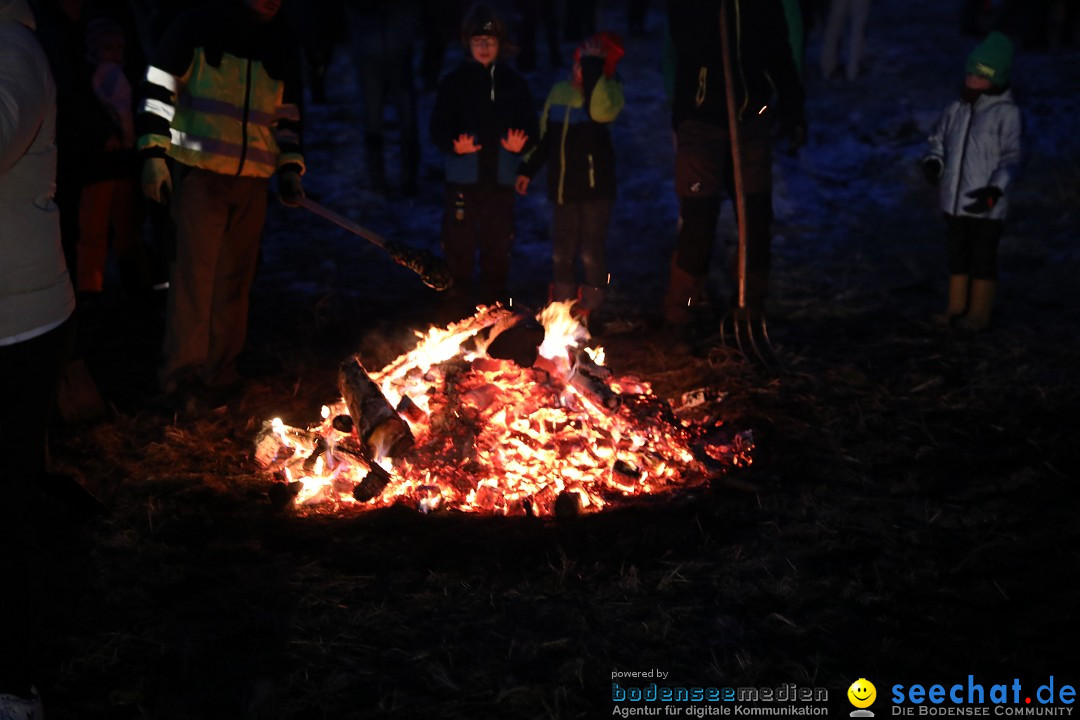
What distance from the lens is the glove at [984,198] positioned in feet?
22.8

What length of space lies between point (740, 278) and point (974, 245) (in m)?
2.08

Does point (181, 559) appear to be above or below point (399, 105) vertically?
below

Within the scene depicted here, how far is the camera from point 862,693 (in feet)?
10.8

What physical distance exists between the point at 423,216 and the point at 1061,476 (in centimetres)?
732

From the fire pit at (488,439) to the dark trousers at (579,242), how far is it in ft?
6.28

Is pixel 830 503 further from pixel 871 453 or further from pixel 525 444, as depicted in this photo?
pixel 525 444

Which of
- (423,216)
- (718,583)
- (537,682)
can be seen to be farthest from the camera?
(423,216)

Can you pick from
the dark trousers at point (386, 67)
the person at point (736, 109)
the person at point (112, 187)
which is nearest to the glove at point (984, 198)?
the person at point (736, 109)

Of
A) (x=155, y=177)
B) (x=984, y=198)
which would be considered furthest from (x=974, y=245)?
(x=155, y=177)

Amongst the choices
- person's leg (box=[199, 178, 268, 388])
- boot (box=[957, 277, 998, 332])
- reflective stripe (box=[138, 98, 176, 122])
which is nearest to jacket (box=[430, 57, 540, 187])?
person's leg (box=[199, 178, 268, 388])

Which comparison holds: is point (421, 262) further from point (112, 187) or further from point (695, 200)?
point (112, 187)

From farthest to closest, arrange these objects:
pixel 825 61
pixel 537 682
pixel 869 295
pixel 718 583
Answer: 1. pixel 825 61
2. pixel 869 295
3. pixel 718 583
4. pixel 537 682

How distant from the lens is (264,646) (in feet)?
11.7

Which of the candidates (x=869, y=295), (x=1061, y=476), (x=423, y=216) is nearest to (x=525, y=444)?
(x=1061, y=476)
